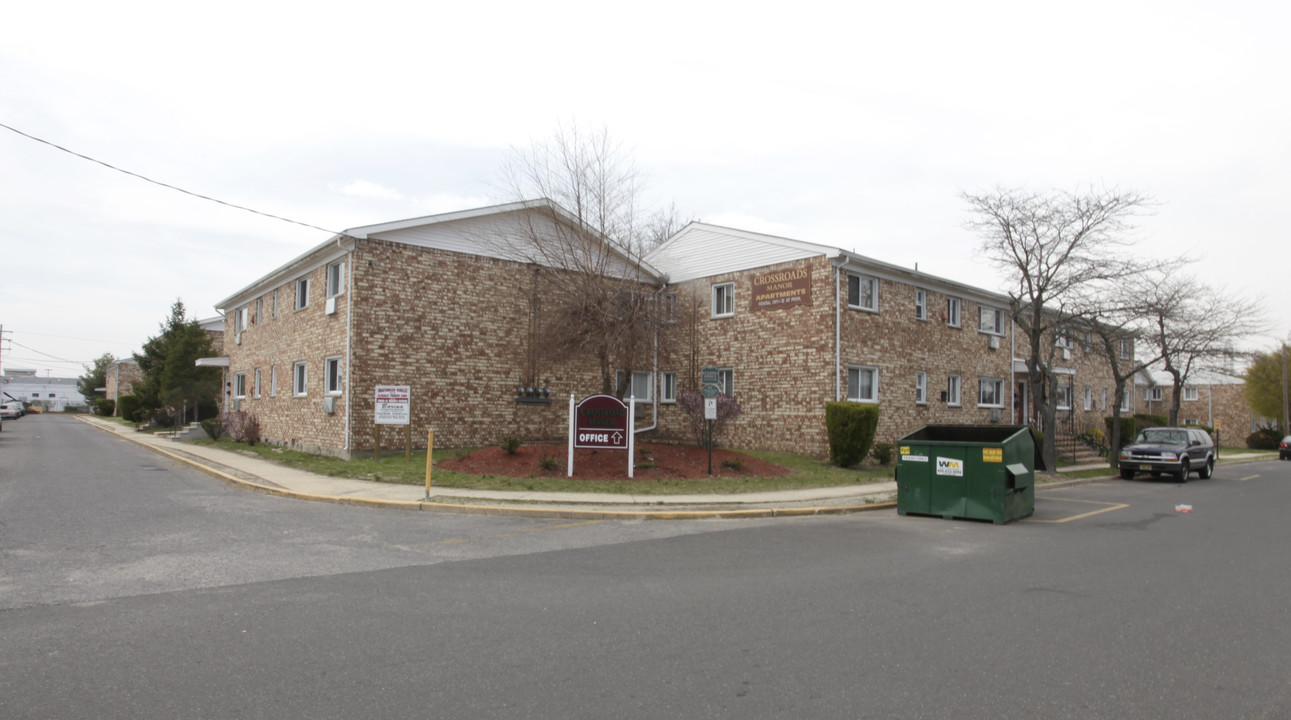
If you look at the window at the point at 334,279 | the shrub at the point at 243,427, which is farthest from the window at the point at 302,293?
the shrub at the point at 243,427

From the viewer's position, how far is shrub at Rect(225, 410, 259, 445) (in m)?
24.5

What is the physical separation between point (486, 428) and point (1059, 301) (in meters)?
15.9

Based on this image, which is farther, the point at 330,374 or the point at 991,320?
the point at 991,320

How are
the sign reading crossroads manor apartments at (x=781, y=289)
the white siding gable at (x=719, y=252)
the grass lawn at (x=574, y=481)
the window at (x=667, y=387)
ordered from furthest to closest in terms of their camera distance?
the window at (x=667, y=387), the white siding gable at (x=719, y=252), the sign reading crossroads manor apartments at (x=781, y=289), the grass lawn at (x=574, y=481)

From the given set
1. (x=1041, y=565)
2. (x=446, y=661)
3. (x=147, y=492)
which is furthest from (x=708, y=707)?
(x=147, y=492)

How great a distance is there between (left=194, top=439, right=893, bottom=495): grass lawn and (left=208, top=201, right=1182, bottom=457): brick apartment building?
1.05m

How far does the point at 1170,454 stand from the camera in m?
22.0

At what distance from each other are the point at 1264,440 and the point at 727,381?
→ 4201 centimetres

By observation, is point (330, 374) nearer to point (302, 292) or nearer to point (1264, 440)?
point (302, 292)

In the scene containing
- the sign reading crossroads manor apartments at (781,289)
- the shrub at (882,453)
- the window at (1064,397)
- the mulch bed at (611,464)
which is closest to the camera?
the mulch bed at (611,464)

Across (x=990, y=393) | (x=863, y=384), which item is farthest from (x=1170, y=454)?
(x=863, y=384)

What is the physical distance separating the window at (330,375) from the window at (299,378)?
7.52 feet

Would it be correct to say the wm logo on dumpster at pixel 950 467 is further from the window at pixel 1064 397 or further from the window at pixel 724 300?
the window at pixel 1064 397

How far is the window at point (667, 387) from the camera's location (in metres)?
25.4
